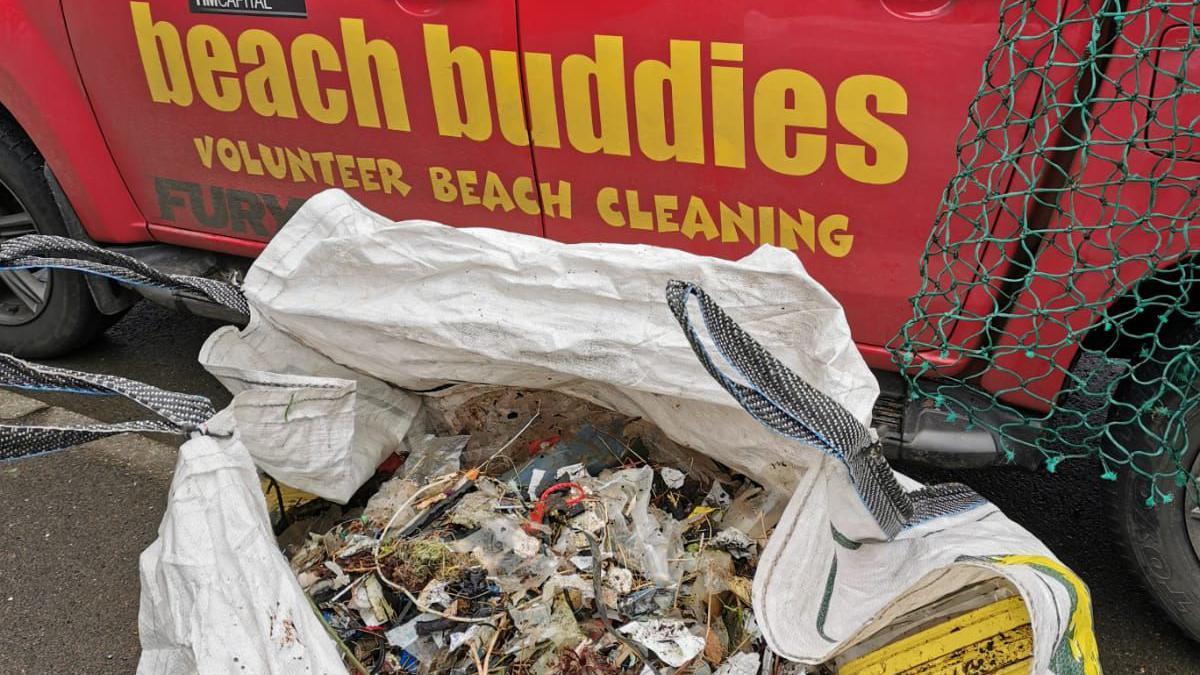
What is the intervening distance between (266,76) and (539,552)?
1.32 metres

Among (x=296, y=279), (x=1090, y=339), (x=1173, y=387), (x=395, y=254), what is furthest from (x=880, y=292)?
(x=296, y=279)

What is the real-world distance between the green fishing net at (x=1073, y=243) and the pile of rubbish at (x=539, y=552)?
0.53m

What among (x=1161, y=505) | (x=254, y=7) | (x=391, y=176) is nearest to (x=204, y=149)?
(x=254, y=7)

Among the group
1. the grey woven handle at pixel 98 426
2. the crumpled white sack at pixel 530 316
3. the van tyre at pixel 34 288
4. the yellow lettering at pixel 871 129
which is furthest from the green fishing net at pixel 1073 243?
the van tyre at pixel 34 288

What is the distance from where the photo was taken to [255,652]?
130cm

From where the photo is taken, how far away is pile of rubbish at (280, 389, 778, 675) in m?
1.56

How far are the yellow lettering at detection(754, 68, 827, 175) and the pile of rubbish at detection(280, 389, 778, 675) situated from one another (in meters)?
0.62

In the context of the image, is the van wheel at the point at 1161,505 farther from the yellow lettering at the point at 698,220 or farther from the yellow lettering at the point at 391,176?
the yellow lettering at the point at 391,176

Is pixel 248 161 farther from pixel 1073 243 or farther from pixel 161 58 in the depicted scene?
pixel 1073 243

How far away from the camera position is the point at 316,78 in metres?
2.13

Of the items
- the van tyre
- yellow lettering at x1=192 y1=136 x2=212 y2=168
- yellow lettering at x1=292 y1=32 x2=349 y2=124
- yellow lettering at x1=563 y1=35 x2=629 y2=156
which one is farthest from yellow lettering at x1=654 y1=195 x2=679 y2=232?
the van tyre

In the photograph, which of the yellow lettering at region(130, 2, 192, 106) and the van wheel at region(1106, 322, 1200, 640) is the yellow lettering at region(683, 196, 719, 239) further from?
the yellow lettering at region(130, 2, 192, 106)

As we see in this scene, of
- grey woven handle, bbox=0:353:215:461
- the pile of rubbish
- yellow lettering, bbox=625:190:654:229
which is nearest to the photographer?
grey woven handle, bbox=0:353:215:461

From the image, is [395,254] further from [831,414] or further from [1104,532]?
[1104,532]
